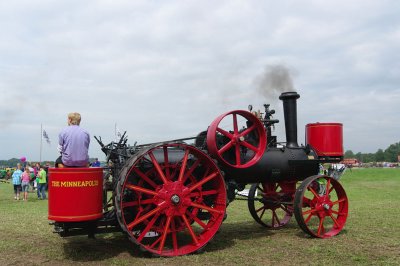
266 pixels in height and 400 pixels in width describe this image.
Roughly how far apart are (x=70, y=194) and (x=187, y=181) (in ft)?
6.43

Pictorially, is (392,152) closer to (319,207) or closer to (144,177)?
(319,207)

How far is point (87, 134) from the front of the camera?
5457 millimetres

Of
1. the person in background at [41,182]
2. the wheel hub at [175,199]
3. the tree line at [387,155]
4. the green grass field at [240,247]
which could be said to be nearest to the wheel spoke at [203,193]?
the wheel hub at [175,199]

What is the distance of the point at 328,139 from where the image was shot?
7633 millimetres

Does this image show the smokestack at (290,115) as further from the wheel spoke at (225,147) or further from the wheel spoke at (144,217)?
the wheel spoke at (144,217)

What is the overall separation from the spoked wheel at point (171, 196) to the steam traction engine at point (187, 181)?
14 millimetres

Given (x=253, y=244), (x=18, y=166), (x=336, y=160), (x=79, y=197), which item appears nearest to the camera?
(x=79, y=197)

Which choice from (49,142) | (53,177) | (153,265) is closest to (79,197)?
(53,177)

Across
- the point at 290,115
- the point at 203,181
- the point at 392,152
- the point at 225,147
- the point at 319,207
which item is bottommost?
the point at 319,207

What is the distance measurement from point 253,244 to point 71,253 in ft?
8.71

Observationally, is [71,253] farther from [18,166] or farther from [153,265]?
[18,166]

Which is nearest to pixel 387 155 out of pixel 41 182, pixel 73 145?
pixel 41 182

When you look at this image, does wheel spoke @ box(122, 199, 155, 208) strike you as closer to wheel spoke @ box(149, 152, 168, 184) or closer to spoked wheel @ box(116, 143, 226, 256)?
spoked wheel @ box(116, 143, 226, 256)

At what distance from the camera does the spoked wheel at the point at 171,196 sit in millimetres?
5512
